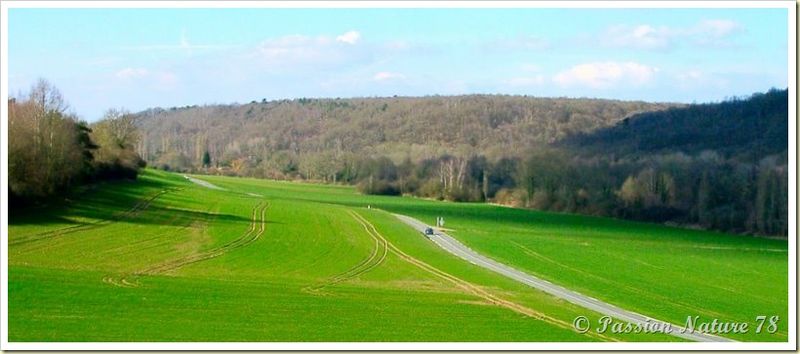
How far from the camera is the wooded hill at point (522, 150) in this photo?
74250mm

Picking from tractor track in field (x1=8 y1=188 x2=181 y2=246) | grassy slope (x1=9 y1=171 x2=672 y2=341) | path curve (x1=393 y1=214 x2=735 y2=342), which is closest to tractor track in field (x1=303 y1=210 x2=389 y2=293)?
grassy slope (x1=9 y1=171 x2=672 y2=341)

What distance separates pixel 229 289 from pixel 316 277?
4.74 meters

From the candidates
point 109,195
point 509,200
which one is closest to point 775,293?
point 109,195

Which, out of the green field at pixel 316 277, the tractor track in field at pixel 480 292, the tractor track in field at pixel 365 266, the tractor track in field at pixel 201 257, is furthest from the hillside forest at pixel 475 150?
the tractor track in field at pixel 480 292

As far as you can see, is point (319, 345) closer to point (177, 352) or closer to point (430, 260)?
point (177, 352)

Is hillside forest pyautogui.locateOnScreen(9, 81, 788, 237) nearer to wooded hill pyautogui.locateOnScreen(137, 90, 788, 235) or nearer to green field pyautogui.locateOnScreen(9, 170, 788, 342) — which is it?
wooded hill pyautogui.locateOnScreen(137, 90, 788, 235)

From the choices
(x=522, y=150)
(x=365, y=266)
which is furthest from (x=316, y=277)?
(x=522, y=150)

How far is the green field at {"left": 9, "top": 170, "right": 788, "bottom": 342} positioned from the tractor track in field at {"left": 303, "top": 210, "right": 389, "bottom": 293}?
95 mm

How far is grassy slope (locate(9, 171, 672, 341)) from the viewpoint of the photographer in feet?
70.5

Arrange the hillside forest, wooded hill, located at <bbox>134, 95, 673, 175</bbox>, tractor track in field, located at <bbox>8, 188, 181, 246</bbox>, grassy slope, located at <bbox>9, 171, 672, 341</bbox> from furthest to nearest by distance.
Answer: wooded hill, located at <bbox>134, 95, 673, 175</bbox> → the hillside forest → tractor track in field, located at <bbox>8, 188, 181, 246</bbox> → grassy slope, located at <bbox>9, 171, 672, 341</bbox>

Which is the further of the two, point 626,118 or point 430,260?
point 626,118

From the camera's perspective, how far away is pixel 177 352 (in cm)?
1867

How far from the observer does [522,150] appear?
335 feet

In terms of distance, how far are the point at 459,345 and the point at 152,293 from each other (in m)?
9.57
